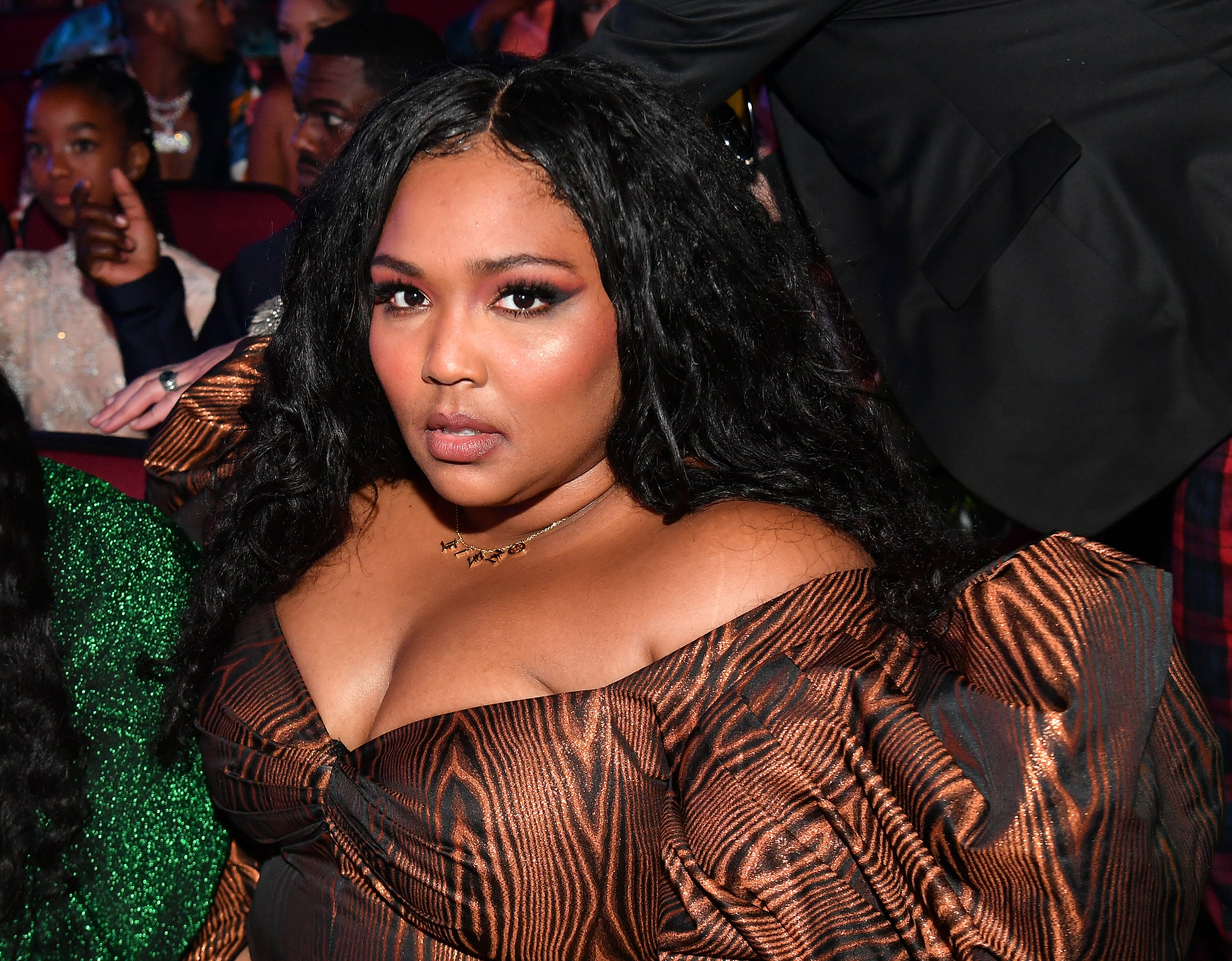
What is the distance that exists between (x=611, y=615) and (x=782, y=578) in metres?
0.16

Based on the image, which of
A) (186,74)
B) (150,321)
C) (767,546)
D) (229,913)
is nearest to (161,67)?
(186,74)

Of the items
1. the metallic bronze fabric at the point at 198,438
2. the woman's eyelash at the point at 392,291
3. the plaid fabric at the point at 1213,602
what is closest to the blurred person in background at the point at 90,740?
the metallic bronze fabric at the point at 198,438

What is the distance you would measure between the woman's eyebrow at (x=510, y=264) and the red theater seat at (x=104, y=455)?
873 millimetres

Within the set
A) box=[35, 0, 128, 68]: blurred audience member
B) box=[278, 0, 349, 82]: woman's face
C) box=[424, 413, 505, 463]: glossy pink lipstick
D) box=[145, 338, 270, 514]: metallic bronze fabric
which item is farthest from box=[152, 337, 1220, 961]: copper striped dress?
box=[35, 0, 128, 68]: blurred audience member

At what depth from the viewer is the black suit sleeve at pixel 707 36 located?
1.26 metres

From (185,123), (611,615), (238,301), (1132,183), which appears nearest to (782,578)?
(611,615)

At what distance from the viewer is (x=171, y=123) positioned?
3.61 metres

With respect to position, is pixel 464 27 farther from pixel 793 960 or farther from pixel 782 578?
pixel 793 960

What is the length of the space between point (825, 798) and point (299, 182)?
2469 mm

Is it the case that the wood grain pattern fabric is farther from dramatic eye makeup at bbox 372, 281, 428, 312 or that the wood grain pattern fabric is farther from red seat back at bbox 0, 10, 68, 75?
red seat back at bbox 0, 10, 68, 75

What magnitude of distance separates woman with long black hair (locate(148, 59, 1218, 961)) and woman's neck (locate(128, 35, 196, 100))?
2.75m

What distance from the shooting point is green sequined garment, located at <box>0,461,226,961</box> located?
112 centimetres

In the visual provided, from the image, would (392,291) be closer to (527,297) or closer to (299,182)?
(527,297)

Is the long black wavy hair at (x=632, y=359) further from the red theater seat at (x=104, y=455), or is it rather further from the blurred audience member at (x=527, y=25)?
the blurred audience member at (x=527, y=25)
